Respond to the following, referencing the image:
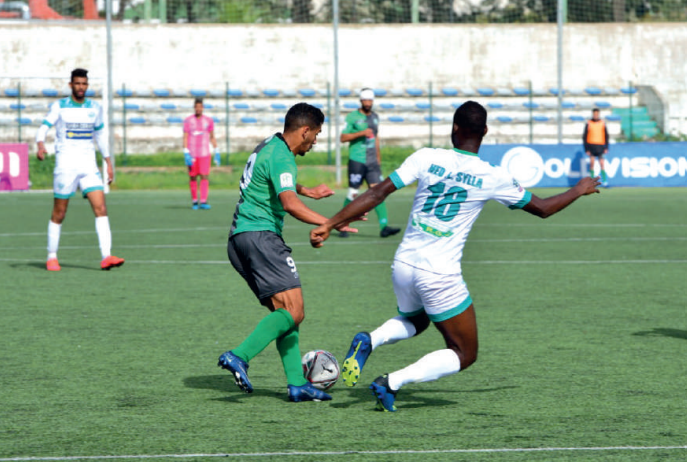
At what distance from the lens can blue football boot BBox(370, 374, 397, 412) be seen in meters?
6.10

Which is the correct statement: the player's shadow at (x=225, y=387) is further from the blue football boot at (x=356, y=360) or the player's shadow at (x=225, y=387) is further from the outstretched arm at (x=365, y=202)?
the outstretched arm at (x=365, y=202)

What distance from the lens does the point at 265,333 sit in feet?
21.1

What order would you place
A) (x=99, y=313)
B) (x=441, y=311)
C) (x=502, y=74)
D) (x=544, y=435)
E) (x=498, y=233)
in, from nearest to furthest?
(x=544, y=435) < (x=441, y=311) < (x=99, y=313) < (x=498, y=233) < (x=502, y=74)

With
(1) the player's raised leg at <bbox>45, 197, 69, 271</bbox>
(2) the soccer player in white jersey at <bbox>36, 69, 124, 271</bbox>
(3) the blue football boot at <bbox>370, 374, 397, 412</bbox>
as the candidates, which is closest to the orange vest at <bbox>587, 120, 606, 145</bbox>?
(2) the soccer player in white jersey at <bbox>36, 69, 124, 271</bbox>

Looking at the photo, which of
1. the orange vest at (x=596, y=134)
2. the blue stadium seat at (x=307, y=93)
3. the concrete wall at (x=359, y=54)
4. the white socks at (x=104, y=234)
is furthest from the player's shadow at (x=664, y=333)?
the concrete wall at (x=359, y=54)

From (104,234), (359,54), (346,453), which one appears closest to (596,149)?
(359,54)

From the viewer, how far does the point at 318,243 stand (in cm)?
614

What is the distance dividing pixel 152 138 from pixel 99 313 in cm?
2997

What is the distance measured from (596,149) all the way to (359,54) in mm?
15127

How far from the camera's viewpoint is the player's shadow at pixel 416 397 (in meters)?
6.50

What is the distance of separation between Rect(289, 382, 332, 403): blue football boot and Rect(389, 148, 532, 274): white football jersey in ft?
3.24

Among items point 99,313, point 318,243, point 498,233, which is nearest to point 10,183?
point 498,233

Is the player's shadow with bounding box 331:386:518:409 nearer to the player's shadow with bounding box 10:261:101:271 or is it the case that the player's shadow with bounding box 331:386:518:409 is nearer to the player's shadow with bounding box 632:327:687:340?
the player's shadow with bounding box 632:327:687:340

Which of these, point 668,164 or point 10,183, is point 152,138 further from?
point 668,164
